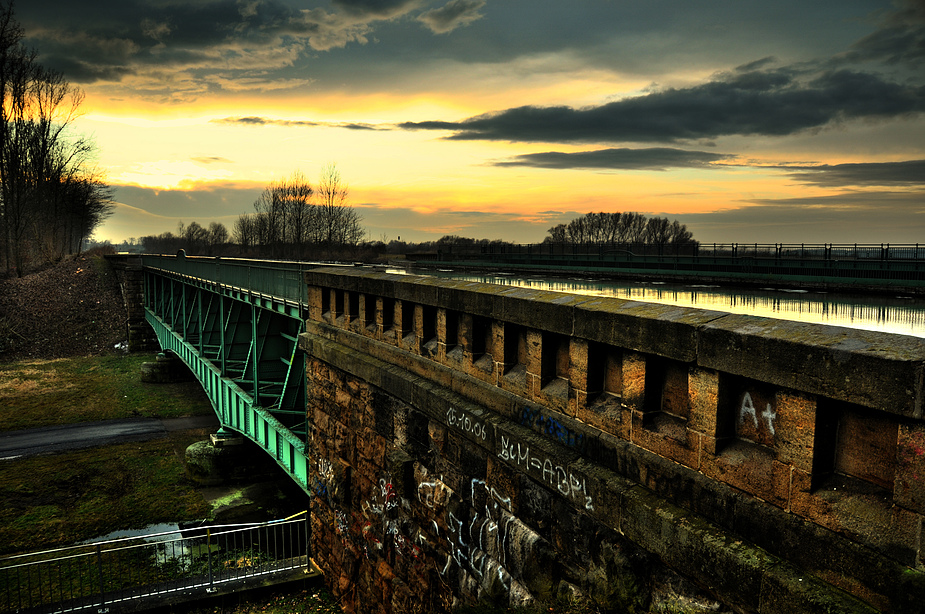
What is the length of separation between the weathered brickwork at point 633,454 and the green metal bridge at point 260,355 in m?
A: 6.06

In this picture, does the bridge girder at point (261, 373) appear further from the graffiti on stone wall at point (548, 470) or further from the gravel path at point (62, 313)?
the gravel path at point (62, 313)

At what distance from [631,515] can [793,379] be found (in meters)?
1.57

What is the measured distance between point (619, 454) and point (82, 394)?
35417 mm

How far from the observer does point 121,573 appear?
48.7 ft

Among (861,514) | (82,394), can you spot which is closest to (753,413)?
(861,514)

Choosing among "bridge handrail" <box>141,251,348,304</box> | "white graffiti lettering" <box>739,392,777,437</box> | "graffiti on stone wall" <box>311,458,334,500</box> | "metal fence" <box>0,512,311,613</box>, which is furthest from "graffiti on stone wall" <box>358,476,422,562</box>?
"bridge handrail" <box>141,251,348,304</box>

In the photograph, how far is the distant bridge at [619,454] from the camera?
3.08 m

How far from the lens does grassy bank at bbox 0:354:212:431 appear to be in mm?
28719

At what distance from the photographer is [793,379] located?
331 centimetres

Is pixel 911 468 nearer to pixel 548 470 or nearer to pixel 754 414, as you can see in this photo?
pixel 754 414

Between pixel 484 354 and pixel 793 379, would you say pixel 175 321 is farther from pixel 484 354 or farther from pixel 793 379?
pixel 793 379

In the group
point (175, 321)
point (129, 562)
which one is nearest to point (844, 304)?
point (129, 562)

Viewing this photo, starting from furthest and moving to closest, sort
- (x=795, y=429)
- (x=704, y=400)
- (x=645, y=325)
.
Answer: (x=645, y=325) < (x=704, y=400) < (x=795, y=429)

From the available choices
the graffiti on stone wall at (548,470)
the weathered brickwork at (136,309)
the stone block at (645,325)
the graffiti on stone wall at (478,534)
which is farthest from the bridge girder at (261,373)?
the weathered brickwork at (136,309)
